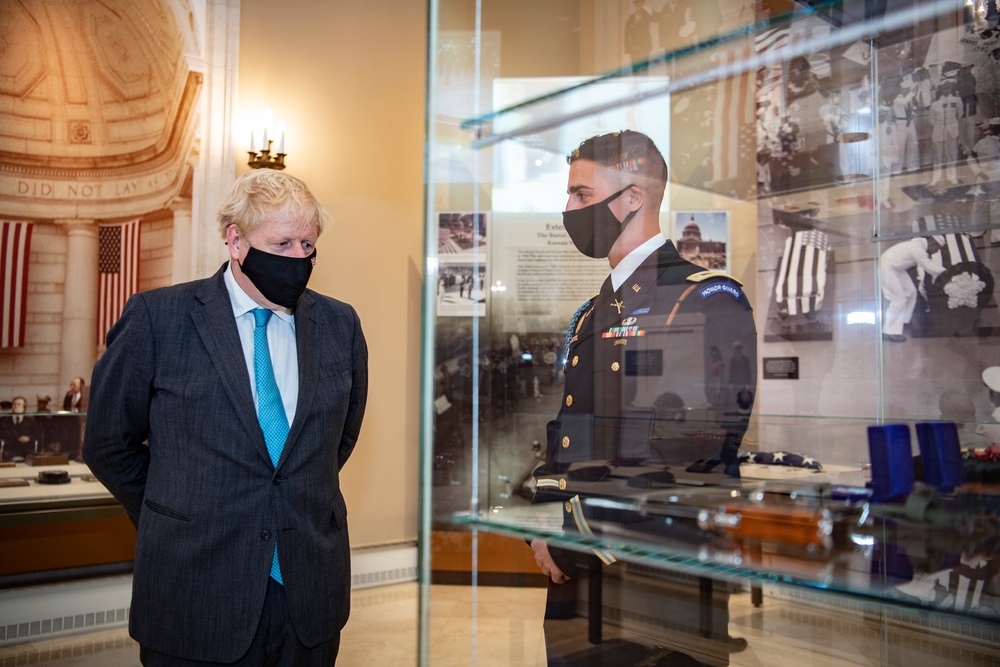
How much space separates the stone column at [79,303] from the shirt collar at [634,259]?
426 cm

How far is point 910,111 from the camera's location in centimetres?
124

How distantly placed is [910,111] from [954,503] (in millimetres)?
645

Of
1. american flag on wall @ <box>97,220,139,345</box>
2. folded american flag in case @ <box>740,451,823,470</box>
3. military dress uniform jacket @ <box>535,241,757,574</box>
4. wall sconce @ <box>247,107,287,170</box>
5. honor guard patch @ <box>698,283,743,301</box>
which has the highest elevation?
wall sconce @ <box>247,107,287,170</box>

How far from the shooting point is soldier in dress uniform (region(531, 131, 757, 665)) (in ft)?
3.75

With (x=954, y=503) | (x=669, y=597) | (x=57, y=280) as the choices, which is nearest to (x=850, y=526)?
(x=954, y=503)

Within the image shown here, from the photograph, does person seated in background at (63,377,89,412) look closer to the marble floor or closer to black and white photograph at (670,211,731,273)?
the marble floor

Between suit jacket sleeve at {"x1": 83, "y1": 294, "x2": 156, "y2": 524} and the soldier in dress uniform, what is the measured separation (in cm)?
102

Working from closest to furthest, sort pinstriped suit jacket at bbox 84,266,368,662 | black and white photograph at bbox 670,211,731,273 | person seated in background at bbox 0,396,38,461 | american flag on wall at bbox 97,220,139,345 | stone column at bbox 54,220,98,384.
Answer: black and white photograph at bbox 670,211,731,273, pinstriped suit jacket at bbox 84,266,368,662, person seated in background at bbox 0,396,38,461, stone column at bbox 54,220,98,384, american flag on wall at bbox 97,220,139,345

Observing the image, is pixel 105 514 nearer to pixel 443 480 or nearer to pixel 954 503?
pixel 443 480

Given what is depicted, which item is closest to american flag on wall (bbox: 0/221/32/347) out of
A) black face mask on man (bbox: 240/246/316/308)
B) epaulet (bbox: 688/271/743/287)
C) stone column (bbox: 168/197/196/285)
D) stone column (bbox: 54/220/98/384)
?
stone column (bbox: 54/220/98/384)

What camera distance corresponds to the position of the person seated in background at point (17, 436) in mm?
4266

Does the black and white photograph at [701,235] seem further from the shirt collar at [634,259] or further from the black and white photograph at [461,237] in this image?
the black and white photograph at [461,237]

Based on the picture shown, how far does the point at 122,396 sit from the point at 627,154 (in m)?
1.25

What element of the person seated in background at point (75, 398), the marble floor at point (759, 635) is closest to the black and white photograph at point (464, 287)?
the marble floor at point (759, 635)
